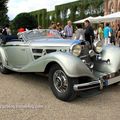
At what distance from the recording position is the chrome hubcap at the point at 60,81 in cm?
562

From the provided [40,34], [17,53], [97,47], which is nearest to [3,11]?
[40,34]

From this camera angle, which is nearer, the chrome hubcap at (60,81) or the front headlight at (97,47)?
the chrome hubcap at (60,81)

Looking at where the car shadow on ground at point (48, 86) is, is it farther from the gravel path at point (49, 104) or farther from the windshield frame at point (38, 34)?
the windshield frame at point (38, 34)

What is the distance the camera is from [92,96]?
234 inches

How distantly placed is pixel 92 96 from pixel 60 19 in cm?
4436

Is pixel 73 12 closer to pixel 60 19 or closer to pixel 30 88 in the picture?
pixel 60 19

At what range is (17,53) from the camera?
7.45 meters

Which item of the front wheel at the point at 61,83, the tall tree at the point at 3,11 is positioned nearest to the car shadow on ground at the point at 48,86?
the front wheel at the point at 61,83

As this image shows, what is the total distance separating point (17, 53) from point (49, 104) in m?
2.46

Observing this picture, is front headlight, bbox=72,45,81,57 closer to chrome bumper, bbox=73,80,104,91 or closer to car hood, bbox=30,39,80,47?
car hood, bbox=30,39,80,47

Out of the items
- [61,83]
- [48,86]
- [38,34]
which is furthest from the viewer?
[38,34]

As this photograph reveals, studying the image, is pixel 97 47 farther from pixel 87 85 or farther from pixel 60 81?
pixel 87 85

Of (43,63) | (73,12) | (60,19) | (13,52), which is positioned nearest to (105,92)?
(43,63)

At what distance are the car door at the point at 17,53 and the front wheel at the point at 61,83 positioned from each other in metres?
1.33
